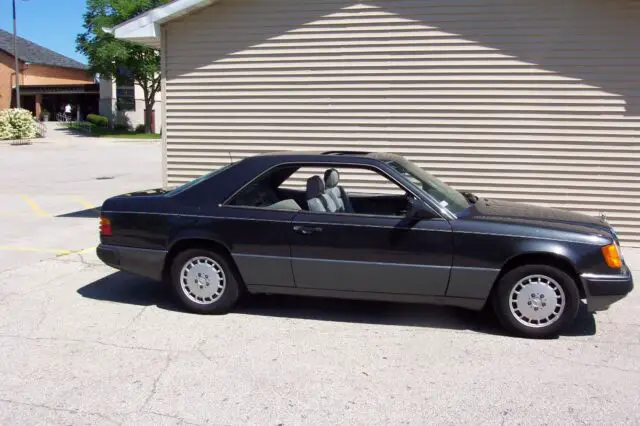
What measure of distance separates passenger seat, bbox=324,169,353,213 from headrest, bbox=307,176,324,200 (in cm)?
11

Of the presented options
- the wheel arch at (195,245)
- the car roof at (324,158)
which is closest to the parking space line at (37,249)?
the wheel arch at (195,245)

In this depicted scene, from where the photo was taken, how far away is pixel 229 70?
9.55 metres

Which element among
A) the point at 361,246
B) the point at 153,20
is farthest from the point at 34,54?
the point at 361,246

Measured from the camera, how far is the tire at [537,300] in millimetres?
4938

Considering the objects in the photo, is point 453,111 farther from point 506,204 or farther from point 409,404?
point 409,404

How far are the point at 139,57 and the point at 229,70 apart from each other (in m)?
34.2

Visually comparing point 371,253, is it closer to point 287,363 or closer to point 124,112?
point 287,363

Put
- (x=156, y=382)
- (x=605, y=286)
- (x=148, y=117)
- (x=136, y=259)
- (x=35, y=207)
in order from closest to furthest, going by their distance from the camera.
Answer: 1. (x=156, y=382)
2. (x=605, y=286)
3. (x=136, y=259)
4. (x=35, y=207)
5. (x=148, y=117)

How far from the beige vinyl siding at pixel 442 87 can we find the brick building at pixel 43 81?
140 ft

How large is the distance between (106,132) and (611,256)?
43.2 meters

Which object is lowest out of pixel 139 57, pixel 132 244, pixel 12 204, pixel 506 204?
pixel 12 204

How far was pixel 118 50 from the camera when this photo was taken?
132ft

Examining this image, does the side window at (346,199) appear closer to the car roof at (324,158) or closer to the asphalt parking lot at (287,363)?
the car roof at (324,158)

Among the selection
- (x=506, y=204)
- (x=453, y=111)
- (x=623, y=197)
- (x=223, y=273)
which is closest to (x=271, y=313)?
(x=223, y=273)
